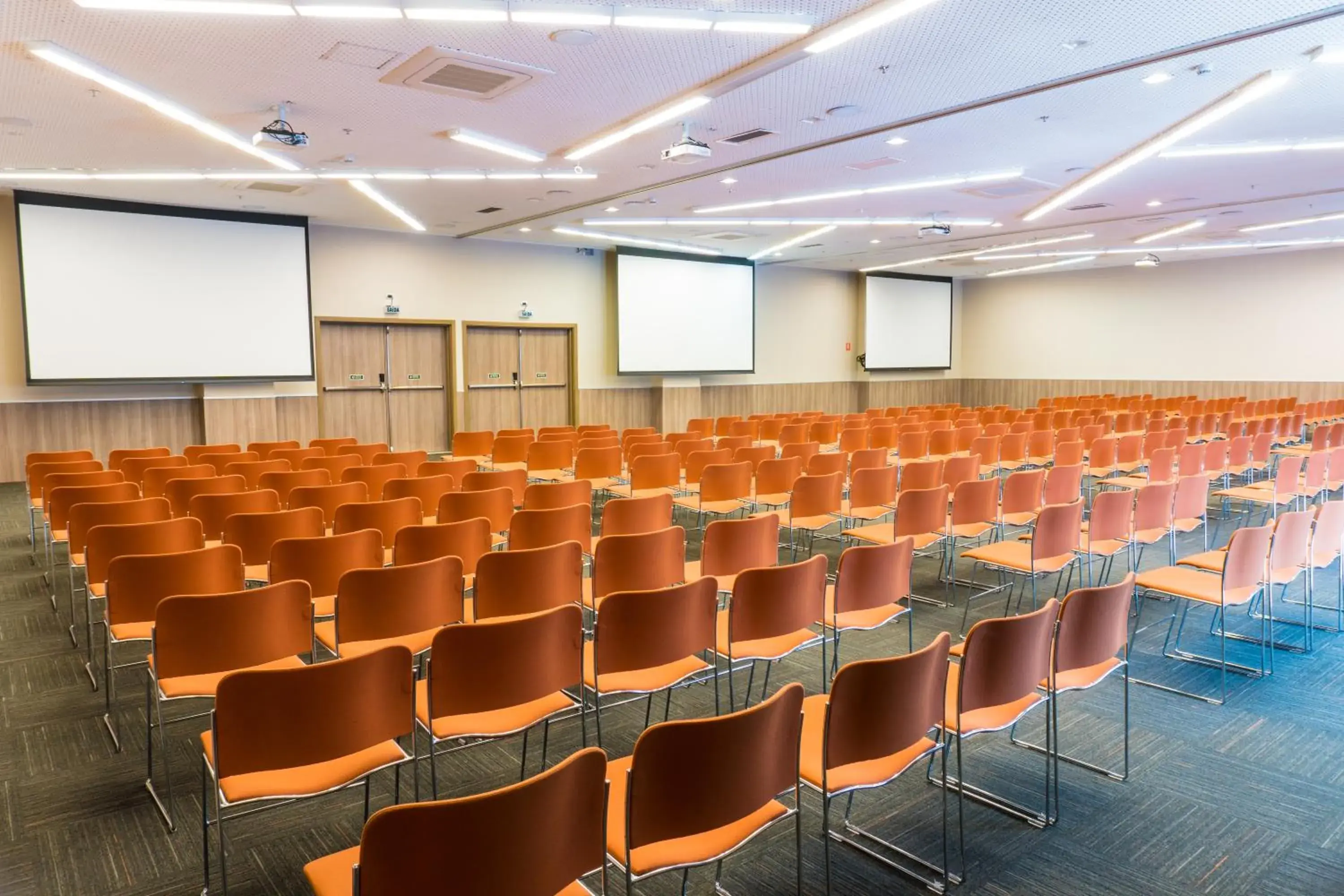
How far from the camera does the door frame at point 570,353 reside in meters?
15.5

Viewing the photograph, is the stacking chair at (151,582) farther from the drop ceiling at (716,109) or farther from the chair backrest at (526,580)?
the drop ceiling at (716,109)

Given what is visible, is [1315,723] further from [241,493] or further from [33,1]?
[33,1]

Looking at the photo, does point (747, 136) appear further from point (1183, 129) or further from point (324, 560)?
point (324, 560)

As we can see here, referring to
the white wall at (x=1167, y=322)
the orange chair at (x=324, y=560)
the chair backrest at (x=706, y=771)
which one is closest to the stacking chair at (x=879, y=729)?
the chair backrest at (x=706, y=771)

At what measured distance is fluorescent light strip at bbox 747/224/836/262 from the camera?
14.5 m

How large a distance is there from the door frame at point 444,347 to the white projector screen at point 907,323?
1102cm

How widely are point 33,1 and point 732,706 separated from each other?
5951 millimetres

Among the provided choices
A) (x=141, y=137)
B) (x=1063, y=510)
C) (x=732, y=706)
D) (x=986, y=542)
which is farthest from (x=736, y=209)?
(x=732, y=706)

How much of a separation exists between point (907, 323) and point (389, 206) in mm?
14907

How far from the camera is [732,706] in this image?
161 inches

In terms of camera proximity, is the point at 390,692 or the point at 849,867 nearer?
the point at 390,692

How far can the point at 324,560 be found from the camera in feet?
14.2

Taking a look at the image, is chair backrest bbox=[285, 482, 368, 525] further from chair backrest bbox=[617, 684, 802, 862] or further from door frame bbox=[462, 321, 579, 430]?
door frame bbox=[462, 321, 579, 430]

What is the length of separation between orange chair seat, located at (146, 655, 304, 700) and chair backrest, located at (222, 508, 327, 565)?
1519mm
